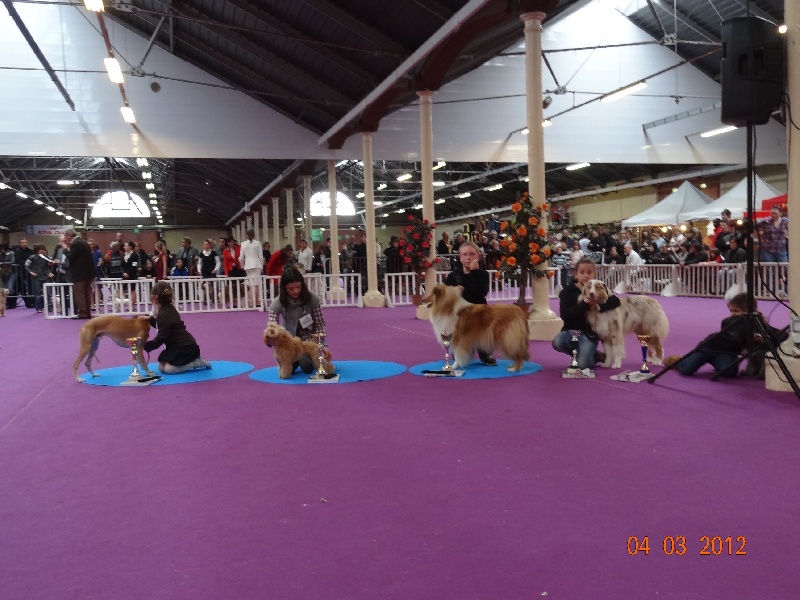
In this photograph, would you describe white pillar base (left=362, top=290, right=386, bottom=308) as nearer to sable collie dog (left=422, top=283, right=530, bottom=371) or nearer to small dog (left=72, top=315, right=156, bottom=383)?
sable collie dog (left=422, top=283, right=530, bottom=371)

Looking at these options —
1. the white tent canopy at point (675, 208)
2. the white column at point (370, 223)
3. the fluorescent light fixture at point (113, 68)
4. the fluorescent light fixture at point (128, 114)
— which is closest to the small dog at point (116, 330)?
the fluorescent light fixture at point (113, 68)

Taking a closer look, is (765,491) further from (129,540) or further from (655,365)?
(655,365)

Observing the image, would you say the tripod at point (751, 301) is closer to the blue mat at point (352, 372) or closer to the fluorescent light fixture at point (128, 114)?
the blue mat at point (352, 372)

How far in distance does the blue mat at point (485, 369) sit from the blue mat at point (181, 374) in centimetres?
176

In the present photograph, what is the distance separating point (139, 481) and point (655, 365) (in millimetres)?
4511

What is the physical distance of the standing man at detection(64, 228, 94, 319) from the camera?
1228 cm

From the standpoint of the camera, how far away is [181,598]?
6.48ft

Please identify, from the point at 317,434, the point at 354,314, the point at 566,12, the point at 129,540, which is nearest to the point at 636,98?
the point at 566,12

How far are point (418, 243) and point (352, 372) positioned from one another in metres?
6.12

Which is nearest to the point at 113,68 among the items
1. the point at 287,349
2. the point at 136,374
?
the point at 136,374

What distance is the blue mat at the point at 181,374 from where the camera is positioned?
19.3 ft

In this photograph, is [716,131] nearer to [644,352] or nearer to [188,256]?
[188,256]

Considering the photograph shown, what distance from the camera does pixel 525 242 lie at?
8.16m

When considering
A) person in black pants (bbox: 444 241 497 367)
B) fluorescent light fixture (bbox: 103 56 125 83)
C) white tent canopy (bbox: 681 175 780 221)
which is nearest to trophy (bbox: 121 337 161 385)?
person in black pants (bbox: 444 241 497 367)
